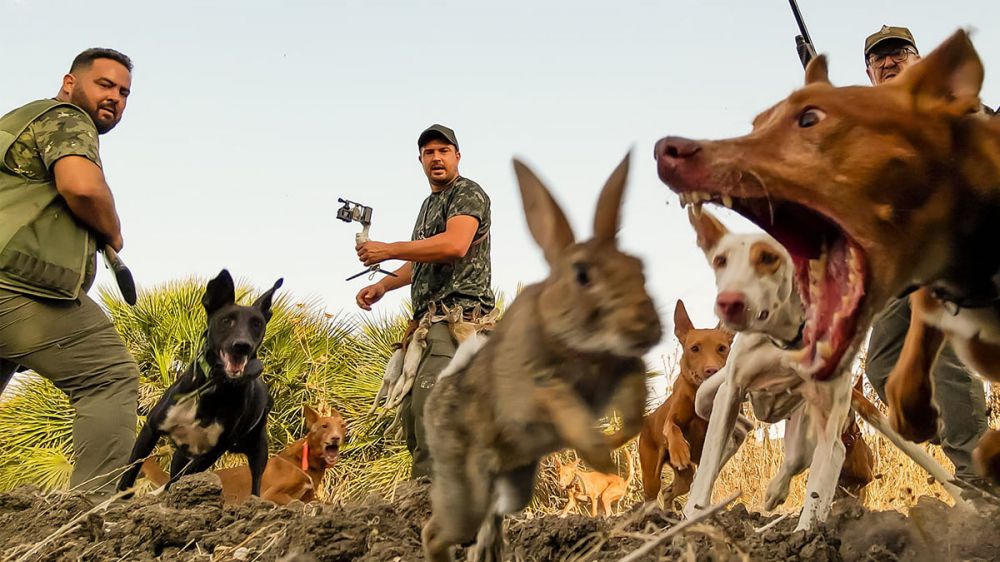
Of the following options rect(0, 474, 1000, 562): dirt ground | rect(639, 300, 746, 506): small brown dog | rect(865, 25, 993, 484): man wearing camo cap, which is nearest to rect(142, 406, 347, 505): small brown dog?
rect(0, 474, 1000, 562): dirt ground

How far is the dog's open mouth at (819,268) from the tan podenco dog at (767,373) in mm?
2029

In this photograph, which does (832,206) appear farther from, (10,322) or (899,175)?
(10,322)

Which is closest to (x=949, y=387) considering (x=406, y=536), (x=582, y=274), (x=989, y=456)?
(x=989, y=456)

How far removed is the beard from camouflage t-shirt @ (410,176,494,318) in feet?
6.69

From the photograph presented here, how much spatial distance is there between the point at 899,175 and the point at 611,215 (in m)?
0.73

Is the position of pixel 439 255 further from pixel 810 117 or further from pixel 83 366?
pixel 810 117

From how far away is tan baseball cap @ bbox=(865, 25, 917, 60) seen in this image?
6.16 meters

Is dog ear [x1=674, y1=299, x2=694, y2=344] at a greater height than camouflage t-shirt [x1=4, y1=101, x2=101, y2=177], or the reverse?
camouflage t-shirt [x1=4, y1=101, x2=101, y2=177]

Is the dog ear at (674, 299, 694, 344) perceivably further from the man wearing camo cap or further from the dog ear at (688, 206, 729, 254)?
the dog ear at (688, 206, 729, 254)

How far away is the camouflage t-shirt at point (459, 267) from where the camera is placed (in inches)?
260

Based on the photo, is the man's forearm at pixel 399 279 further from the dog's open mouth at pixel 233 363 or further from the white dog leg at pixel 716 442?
the white dog leg at pixel 716 442

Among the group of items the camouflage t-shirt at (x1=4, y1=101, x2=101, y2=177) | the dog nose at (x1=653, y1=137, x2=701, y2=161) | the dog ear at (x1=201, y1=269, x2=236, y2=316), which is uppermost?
the camouflage t-shirt at (x1=4, y1=101, x2=101, y2=177)

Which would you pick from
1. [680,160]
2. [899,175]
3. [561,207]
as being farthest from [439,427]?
[899,175]

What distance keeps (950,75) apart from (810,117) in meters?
0.39
